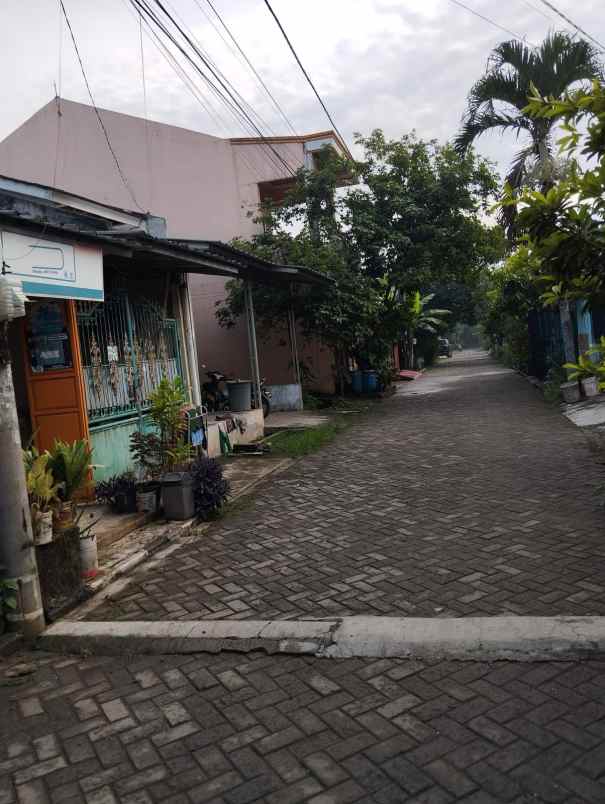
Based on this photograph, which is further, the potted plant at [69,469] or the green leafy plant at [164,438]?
the green leafy plant at [164,438]

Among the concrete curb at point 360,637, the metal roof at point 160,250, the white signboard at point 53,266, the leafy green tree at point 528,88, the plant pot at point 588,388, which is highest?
the leafy green tree at point 528,88

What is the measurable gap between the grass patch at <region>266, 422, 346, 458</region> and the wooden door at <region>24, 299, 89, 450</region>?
387 cm

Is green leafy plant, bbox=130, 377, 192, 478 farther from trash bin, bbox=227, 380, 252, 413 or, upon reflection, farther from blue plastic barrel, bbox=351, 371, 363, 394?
blue plastic barrel, bbox=351, 371, 363, 394

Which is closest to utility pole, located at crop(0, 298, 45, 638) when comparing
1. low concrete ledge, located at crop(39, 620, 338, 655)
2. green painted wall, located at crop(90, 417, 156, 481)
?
low concrete ledge, located at crop(39, 620, 338, 655)

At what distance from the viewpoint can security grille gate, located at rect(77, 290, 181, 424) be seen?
7688 mm

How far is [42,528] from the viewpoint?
4.39 meters

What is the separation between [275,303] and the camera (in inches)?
615

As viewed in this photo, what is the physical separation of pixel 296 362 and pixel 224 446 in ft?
18.6

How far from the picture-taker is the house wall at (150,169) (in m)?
17.6

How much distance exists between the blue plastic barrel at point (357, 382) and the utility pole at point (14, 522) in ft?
53.2

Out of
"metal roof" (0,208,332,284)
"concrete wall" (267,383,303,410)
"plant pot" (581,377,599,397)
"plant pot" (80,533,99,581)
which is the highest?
"metal roof" (0,208,332,284)

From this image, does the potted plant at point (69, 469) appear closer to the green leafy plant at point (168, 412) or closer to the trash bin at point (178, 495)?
the trash bin at point (178, 495)

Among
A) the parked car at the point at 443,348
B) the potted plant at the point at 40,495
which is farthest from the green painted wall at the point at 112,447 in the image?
the parked car at the point at 443,348

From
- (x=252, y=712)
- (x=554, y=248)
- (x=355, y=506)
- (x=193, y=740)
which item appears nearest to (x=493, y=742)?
(x=252, y=712)
